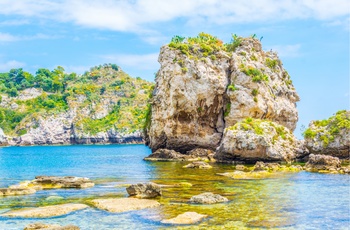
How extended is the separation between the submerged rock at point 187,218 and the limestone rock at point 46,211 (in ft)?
24.1

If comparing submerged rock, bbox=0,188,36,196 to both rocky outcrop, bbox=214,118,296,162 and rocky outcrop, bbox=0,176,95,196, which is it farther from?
rocky outcrop, bbox=214,118,296,162

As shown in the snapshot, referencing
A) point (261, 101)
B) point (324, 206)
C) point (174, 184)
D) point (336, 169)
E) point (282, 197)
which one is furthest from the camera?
point (261, 101)

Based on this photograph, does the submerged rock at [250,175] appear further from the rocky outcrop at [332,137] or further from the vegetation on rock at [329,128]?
the vegetation on rock at [329,128]

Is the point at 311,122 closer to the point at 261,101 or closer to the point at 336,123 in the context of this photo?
the point at 336,123

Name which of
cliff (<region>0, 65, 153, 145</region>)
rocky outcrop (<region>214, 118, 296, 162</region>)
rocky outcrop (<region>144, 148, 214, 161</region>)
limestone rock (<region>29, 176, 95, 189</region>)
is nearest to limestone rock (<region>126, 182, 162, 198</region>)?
limestone rock (<region>29, 176, 95, 189</region>)

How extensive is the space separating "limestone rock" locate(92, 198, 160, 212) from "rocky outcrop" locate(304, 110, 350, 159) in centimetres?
3861

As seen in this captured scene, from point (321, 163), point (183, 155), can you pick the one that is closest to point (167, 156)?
point (183, 155)

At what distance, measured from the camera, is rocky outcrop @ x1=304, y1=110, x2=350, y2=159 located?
6129 cm

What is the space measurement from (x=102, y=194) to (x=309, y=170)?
2823 centimetres

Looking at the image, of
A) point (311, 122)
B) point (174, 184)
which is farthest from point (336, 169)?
point (174, 184)

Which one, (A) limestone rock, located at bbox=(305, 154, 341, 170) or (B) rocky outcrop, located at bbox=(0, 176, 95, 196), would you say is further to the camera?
(A) limestone rock, located at bbox=(305, 154, 341, 170)

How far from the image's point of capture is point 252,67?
8131cm

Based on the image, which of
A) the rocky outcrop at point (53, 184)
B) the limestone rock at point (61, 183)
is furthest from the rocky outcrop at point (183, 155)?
the rocky outcrop at point (53, 184)

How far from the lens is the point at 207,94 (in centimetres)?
7938
